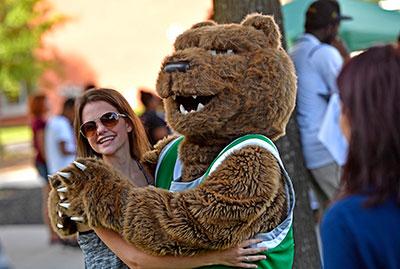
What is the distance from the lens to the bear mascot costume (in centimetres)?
261

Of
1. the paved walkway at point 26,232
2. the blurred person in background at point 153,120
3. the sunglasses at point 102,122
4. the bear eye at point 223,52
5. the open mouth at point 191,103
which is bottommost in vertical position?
the paved walkway at point 26,232

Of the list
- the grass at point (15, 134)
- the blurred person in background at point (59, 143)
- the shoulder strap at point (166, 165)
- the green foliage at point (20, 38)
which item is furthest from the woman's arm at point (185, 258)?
the grass at point (15, 134)

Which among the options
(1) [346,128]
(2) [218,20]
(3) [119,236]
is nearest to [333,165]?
(2) [218,20]

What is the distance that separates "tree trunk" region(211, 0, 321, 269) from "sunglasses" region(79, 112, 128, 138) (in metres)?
1.65

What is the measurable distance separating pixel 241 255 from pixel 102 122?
87 cm

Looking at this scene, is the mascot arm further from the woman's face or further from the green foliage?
the green foliage

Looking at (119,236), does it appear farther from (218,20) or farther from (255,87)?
(218,20)

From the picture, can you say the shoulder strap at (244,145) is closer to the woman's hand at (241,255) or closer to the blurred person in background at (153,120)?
the woman's hand at (241,255)

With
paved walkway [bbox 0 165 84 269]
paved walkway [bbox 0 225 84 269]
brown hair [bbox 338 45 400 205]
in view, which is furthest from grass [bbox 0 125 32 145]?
brown hair [bbox 338 45 400 205]

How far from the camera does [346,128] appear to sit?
2.06 m

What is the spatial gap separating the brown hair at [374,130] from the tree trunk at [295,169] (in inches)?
103

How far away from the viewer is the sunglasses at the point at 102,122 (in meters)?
3.13

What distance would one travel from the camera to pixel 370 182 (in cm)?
199

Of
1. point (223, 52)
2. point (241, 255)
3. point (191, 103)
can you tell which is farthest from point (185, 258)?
point (223, 52)
